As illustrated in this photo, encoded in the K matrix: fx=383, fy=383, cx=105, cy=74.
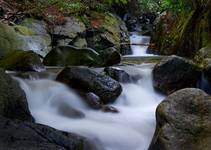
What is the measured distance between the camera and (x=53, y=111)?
6.51 meters

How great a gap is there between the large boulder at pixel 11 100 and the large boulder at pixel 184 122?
1.86m

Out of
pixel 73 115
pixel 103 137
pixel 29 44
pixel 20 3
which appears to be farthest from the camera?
pixel 20 3

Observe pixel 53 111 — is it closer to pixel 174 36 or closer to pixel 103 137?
pixel 103 137

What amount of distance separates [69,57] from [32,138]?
5.61 m

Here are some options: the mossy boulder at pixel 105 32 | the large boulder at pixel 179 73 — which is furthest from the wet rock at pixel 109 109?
the mossy boulder at pixel 105 32

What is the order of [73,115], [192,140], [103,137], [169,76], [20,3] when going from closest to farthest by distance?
[192,140], [103,137], [73,115], [169,76], [20,3]

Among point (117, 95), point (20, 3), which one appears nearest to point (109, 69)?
point (117, 95)

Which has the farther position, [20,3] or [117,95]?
[20,3]

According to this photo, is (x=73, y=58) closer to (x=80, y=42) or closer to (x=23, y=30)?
(x=23, y=30)

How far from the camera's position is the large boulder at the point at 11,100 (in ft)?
16.3

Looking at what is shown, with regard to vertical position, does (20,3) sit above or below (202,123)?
below

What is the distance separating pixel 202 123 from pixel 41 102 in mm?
3067

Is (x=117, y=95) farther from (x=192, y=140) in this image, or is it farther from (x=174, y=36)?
(x=174, y=36)

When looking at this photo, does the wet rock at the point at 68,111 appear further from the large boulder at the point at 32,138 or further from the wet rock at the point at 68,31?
the wet rock at the point at 68,31
